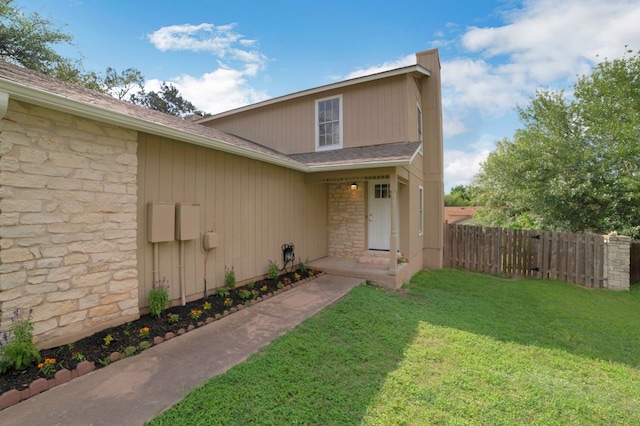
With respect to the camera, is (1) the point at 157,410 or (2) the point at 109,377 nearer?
(1) the point at 157,410

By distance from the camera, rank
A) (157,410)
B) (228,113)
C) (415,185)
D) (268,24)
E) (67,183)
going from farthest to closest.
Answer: (228,113) → (268,24) → (415,185) → (67,183) → (157,410)

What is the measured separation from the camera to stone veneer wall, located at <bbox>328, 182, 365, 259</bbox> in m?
8.03

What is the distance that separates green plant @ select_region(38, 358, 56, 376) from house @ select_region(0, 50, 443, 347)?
1.29 feet

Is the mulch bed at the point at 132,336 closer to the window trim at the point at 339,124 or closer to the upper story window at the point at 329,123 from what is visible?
the window trim at the point at 339,124

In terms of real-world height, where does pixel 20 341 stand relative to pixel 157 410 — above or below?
above

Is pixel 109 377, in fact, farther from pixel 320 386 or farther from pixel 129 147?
pixel 129 147

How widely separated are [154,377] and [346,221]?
245 inches

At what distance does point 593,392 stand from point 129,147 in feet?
19.7

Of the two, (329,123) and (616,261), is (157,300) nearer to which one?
(329,123)

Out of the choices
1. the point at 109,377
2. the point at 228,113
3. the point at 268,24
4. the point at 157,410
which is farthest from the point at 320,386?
the point at 268,24

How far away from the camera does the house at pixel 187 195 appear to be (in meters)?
2.86

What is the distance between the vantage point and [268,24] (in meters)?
9.28

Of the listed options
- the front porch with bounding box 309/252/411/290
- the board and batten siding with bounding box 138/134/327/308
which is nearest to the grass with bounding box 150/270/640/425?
the front porch with bounding box 309/252/411/290

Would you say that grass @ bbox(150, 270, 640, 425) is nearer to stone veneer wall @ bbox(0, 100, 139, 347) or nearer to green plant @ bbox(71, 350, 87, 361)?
green plant @ bbox(71, 350, 87, 361)
